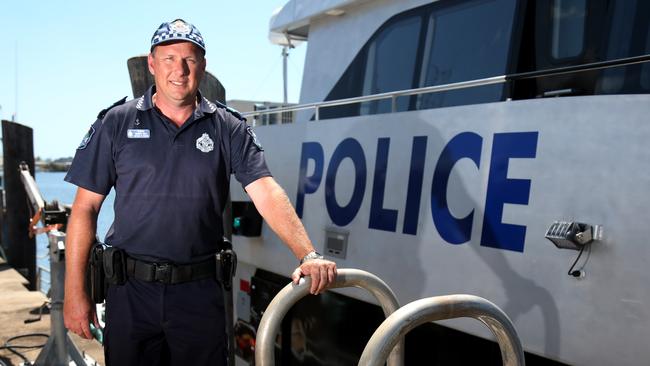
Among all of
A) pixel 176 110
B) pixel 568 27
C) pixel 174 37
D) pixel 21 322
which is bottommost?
pixel 21 322

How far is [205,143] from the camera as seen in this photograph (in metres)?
2.41

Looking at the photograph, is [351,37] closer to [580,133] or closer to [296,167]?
[296,167]

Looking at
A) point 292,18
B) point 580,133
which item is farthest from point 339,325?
point 292,18

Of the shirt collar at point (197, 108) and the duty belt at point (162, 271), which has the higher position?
the shirt collar at point (197, 108)

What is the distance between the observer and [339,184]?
4.05 metres

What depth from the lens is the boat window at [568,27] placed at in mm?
3396

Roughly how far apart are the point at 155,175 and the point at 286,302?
0.83 metres

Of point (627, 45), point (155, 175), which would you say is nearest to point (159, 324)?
point (155, 175)

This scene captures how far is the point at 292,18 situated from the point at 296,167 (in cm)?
195

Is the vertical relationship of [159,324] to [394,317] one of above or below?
below

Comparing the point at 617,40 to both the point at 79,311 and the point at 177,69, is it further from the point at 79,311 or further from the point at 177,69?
the point at 79,311

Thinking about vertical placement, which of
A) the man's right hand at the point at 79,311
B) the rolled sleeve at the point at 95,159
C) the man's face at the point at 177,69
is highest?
the man's face at the point at 177,69

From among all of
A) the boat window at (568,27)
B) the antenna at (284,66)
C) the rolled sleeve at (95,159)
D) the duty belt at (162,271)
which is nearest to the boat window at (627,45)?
the boat window at (568,27)

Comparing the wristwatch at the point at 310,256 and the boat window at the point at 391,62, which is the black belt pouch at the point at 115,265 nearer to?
the wristwatch at the point at 310,256
